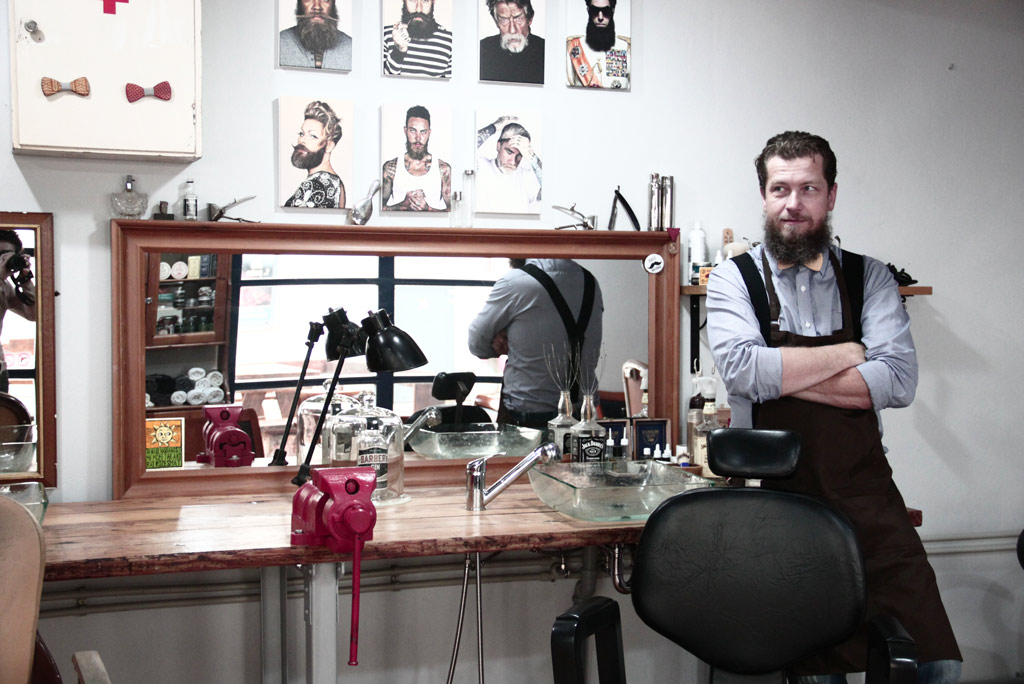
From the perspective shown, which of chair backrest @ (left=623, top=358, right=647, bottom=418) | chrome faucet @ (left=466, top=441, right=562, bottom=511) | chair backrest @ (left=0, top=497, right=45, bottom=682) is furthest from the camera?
chair backrest @ (left=623, top=358, right=647, bottom=418)

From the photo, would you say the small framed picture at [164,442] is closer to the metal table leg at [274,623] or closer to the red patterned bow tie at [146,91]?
the metal table leg at [274,623]

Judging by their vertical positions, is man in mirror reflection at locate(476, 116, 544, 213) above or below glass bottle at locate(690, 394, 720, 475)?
above

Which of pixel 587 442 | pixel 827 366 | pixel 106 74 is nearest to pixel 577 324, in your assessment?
pixel 587 442

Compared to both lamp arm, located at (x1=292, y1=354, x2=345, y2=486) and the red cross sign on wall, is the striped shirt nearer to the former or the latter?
the red cross sign on wall

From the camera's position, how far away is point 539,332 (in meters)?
3.13

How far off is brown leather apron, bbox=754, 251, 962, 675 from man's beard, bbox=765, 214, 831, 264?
0.81ft

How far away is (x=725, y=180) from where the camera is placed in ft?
10.7

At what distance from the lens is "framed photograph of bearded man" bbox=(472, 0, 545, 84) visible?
303 centimetres

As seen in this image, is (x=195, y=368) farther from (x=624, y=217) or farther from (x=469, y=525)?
(x=624, y=217)

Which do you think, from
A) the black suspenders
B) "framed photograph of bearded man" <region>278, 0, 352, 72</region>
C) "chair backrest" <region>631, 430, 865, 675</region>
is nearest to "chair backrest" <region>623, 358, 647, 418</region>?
the black suspenders

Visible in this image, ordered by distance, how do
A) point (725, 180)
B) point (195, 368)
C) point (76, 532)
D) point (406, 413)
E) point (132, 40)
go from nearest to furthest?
1. point (76, 532)
2. point (132, 40)
3. point (195, 368)
4. point (406, 413)
5. point (725, 180)

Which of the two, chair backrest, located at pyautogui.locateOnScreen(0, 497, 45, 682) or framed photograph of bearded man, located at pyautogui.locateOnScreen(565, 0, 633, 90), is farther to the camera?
framed photograph of bearded man, located at pyautogui.locateOnScreen(565, 0, 633, 90)

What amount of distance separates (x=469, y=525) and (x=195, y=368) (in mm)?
1029

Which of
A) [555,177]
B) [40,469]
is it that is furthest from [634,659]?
[40,469]
